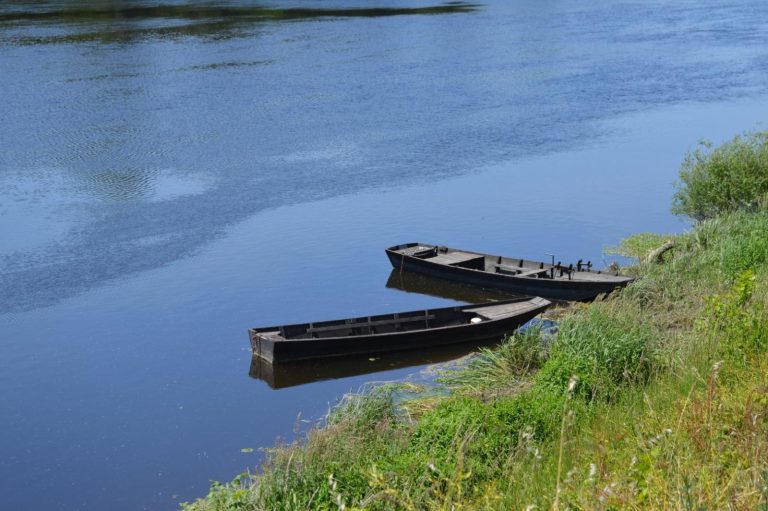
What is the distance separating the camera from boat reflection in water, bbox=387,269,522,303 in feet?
82.9

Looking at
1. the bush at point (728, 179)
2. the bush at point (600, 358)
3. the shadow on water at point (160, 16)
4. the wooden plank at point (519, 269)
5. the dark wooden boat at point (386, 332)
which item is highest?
the shadow on water at point (160, 16)

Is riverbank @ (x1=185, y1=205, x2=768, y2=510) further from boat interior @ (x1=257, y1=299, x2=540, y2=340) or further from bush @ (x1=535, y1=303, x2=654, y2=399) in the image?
boat interior @ (x1=257, y1=299, x2=540, y2=340)

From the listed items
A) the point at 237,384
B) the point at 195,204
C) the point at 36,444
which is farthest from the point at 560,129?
the point at 36,444

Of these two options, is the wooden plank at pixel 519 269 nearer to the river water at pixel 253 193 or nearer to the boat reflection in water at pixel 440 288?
the boat reflection in water at pixel 440 288

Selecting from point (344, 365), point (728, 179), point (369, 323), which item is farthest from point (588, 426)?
point (728, 179)

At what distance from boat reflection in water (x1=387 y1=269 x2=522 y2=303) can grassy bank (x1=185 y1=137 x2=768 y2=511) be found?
489 centimetres

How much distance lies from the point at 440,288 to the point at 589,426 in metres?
13.9

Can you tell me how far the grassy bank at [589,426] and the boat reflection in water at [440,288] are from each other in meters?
4.89

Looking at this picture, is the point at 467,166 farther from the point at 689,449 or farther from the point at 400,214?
the point at 689,449

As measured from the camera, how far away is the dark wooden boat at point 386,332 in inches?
826

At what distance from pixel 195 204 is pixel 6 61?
99.3ft

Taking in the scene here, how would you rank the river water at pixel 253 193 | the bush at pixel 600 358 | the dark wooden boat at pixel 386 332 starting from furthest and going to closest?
1. the dark wooden boat at pixel 386 332
2. the river water at pixel 253 193
3. the bush at pixel 600 358

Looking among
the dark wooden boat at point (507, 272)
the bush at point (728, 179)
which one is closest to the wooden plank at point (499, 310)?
the dark wooden boat at point (507, 272)

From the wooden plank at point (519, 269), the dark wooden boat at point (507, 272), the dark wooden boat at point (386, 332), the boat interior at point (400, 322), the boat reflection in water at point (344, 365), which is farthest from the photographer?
the wooden plank at point (519, 269)
